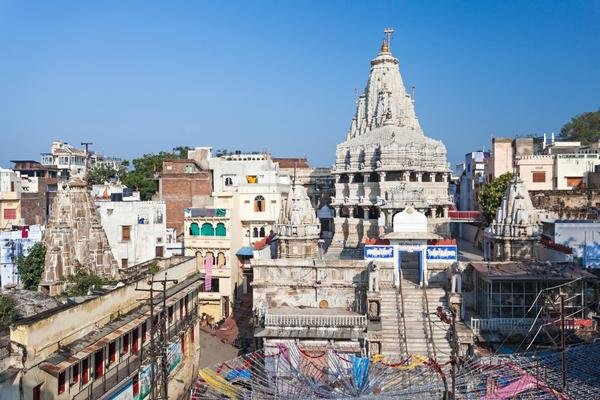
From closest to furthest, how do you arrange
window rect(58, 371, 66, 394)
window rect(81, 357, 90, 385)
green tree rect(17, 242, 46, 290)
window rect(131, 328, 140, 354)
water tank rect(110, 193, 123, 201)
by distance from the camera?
window rect(58, 371, 66, 394) < window rect(81, 357, 90, 385) < window rect(131, 328, 140, 354) < green tree rect(17, 242, 46, 290) < water tank rect(110, 193, 123, 201)

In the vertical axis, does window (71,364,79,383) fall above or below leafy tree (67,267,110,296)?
below

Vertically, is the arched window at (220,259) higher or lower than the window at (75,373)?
higher

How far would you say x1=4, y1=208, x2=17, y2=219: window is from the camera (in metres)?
42.9

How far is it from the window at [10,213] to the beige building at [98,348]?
2070 cm

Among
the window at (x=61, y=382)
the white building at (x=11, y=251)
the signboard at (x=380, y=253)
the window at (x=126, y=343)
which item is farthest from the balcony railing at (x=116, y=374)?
the white building at (x=11, y=251)

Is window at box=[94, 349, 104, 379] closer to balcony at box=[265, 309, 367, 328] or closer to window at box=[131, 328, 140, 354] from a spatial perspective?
window at box=[131, 328, 140, 354]

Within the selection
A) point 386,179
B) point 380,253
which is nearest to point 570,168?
point 386,179

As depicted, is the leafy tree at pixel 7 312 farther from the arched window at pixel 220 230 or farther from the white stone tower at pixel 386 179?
the arched window at pixel 220 230

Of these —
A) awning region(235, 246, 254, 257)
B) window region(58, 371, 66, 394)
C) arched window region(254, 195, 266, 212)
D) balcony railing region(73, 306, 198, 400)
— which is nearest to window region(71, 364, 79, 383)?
balcony railing region(73, 306, 198, 400)

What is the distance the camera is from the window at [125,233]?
133 feet

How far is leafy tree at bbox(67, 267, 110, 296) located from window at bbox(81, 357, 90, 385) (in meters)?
6.40

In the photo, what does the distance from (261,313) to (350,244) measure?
1204 centimetres

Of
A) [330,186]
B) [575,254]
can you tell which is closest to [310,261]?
[575,254]

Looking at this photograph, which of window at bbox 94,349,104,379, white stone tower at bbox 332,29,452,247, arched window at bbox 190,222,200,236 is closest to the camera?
window at bbox 94,349,104,379
